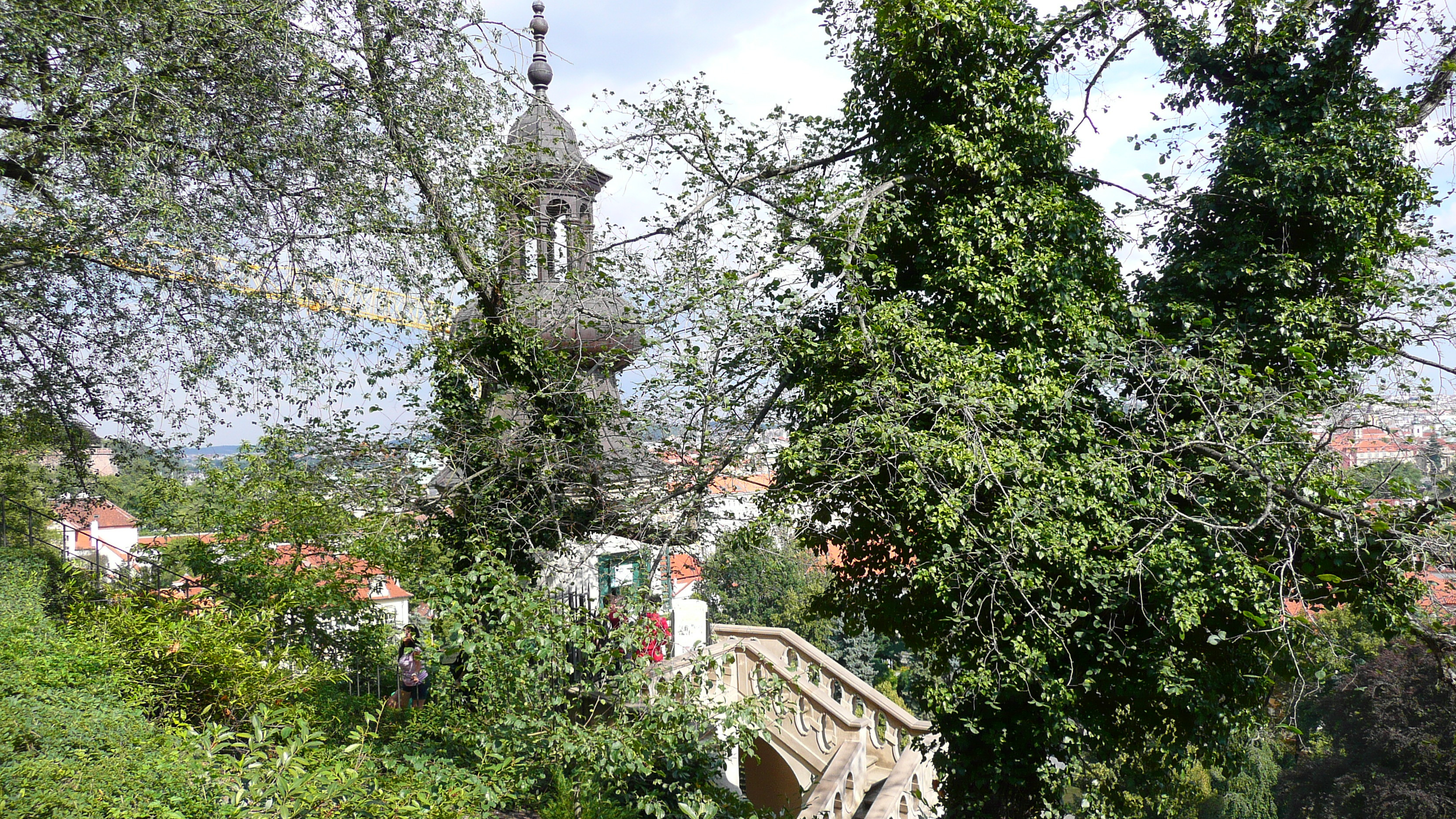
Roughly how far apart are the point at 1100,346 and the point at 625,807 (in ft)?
16.1

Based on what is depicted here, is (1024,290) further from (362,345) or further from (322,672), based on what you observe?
(322,672)

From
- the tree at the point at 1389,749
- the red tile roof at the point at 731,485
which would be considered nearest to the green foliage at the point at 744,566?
the red tile roof at the point at 731,485

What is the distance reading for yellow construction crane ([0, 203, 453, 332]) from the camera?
698 centimetres

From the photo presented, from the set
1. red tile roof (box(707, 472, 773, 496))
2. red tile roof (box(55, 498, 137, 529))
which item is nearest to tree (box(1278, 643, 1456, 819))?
red tile roof (box(707, 472, 773, 496))

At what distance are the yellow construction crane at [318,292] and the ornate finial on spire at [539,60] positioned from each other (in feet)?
7.76

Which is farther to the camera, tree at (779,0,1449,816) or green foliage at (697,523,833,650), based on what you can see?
green foliage at (697,523,833,650)

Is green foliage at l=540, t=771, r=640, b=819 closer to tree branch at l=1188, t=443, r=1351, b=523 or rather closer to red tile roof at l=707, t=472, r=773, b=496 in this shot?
red tile roof at l=707, t=472, r=773, b=496

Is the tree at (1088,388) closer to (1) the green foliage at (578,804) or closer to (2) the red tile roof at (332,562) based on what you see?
(1) the green foliage at (578,804)

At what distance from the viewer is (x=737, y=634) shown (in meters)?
12.1

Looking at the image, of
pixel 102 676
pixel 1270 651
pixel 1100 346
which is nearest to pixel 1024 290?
pixel 1100 346

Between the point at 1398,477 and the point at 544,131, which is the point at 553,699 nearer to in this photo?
the point at 1398,477

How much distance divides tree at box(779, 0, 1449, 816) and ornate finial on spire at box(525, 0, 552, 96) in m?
2.93

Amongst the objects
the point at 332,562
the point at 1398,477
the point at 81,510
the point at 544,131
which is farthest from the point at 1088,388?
the point at 81,510

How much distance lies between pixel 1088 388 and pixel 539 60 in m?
6.90
